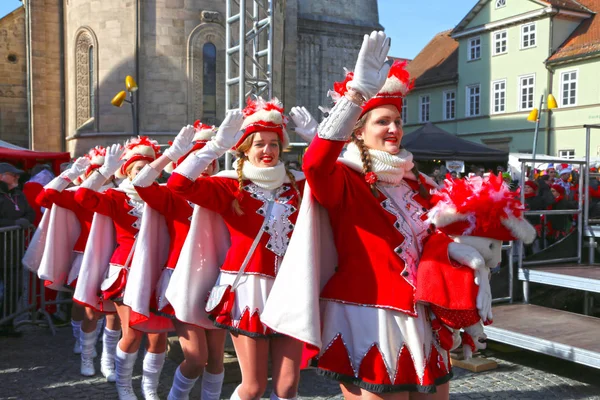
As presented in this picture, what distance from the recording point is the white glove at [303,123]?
400 cm

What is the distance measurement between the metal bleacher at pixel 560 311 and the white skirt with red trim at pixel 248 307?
2836mm

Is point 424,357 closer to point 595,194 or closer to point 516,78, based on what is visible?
point 595,194

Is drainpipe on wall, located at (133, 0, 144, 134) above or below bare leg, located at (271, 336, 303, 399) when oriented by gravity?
above

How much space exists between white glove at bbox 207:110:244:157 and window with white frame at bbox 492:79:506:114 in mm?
30120

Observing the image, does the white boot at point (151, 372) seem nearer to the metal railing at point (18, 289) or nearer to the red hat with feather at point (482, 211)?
the red hat with feather at point (482, 211)

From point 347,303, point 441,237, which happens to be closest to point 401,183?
point 441,237

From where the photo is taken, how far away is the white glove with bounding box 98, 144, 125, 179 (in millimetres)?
5094

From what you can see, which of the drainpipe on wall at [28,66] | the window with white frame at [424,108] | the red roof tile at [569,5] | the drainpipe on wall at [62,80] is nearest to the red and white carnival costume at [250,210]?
the drainpipe on wall at [62,80]

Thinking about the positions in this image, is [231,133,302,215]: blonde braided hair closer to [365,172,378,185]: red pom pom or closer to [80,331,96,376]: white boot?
[365,172,378,185]: red pom pom

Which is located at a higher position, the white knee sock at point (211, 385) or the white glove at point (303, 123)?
the white glove at point (303, 123)

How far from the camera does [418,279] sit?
95.8 inches

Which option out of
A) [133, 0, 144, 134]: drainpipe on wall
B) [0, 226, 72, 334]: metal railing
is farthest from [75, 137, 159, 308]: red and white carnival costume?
[133, 0, 144, 134]: drainpipe on wall

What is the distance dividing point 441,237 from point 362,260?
0.33 m

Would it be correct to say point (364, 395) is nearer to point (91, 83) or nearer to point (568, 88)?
point (91, 83)
